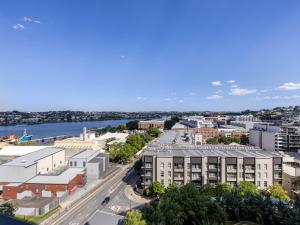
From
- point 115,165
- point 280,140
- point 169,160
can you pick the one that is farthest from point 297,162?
point 115,165

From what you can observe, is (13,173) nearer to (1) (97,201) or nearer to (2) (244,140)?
(1) (97,201)

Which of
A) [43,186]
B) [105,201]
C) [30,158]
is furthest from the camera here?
[30,158]

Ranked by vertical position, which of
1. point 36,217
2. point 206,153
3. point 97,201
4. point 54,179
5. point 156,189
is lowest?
point 97,201

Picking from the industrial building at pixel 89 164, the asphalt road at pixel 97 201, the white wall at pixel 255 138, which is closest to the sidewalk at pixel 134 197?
the asphalt road at pixel 97 201

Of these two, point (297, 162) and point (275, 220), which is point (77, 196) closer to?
point (275, 220)

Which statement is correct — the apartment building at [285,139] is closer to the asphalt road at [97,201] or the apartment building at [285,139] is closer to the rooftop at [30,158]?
the asphalt road at [97,201]

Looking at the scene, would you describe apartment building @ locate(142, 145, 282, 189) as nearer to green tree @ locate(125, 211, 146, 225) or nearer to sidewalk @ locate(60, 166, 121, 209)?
sidewalk @ locate(60, 166, 121, 209)

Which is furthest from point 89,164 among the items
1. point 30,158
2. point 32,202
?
point 32,202
